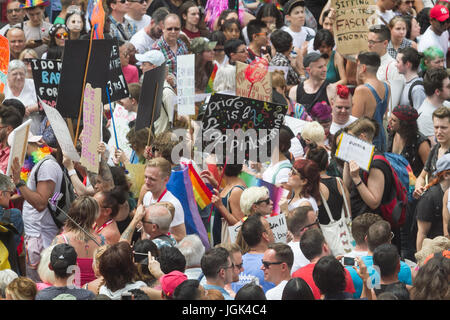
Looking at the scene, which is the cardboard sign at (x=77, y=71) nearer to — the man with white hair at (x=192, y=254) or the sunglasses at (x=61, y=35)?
the man with white hair at (x=192, y=254)

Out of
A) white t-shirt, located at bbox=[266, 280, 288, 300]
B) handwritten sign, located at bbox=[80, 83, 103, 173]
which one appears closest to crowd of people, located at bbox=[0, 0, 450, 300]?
white t-shirt, located at bbox=[266, 280, 288, 300]

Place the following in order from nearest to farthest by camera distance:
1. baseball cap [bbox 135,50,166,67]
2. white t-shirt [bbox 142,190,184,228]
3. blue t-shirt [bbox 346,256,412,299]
Result: 1. blue t-shirt [bbox 346,256,412,299]
2. white t-shirt [bbox 142,190,184,228]
3. baseball cap [bbox 135,50,166,67]

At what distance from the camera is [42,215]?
331 inches

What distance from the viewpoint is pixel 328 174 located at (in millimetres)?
9164

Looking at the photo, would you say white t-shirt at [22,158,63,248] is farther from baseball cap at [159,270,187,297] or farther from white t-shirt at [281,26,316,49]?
white t-shirt at [281,26,316,49]

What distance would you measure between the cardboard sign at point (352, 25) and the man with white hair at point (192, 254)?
4.95 meters

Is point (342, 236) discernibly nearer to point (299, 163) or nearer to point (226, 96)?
point (299, 163)

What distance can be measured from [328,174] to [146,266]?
3043 mm

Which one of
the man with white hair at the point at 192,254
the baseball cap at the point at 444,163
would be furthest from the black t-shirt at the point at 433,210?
the man with white hair at the point at 192,254

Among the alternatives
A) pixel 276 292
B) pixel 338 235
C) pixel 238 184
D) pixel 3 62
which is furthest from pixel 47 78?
pixel 276 292

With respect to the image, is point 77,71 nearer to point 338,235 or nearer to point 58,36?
point 338,235

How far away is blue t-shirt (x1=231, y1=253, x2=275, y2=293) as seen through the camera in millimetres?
6875

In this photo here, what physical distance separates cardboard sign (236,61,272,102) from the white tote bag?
2.34 metres

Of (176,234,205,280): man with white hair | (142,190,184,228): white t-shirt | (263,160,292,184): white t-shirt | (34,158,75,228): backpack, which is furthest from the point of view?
(263,160,292,184): white t-shirt
